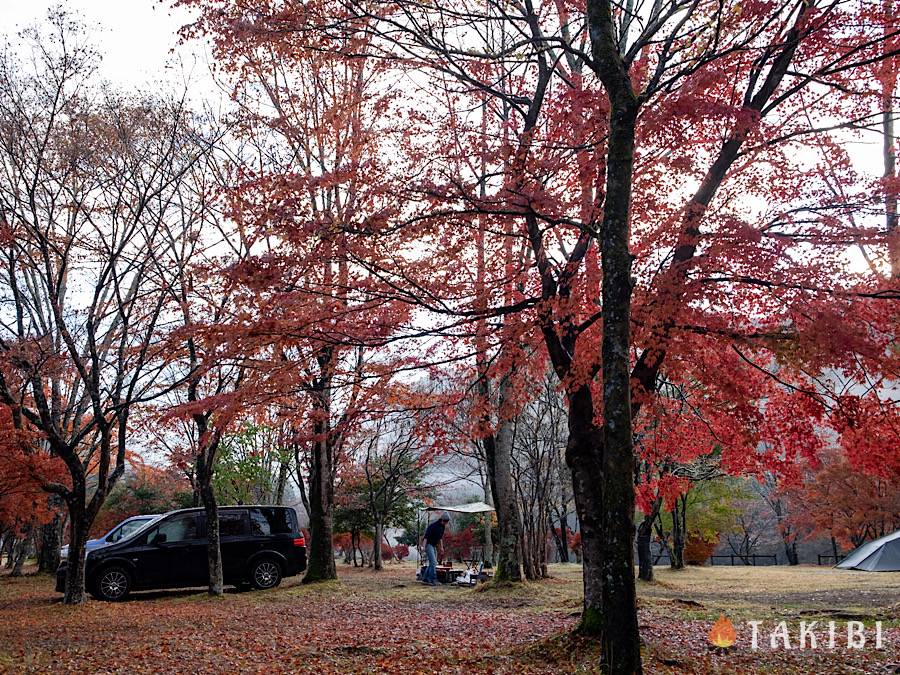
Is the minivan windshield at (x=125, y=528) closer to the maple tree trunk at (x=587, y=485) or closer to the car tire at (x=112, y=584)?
the car tire at (x=112, y=584)

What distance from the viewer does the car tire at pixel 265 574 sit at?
14969 mm

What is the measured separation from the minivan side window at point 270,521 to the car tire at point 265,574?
63 centimetres

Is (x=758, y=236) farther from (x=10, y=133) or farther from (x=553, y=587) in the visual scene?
(x=10, y=133)

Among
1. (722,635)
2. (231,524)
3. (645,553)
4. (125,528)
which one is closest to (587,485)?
(722,635)

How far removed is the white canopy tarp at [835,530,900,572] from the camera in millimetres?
19141

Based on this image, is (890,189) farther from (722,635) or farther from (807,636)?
(722,635)

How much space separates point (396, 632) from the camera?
8.34m

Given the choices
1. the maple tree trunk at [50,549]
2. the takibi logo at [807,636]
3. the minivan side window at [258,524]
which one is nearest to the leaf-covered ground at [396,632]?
the takibi logo at [807,636]

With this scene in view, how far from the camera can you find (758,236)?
21.8 feet

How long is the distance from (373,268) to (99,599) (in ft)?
34.6

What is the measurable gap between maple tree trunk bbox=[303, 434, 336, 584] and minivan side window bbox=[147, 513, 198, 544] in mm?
2532

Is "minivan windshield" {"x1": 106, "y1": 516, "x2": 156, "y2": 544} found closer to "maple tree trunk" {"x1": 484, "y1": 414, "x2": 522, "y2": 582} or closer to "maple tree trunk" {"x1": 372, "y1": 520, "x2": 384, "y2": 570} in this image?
"maple tree trunk" {"x1": 372, "y1": 520, "x2": 384, "y2": 570}

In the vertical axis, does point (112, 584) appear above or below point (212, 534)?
below

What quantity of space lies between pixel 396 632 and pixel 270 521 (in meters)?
7.88
